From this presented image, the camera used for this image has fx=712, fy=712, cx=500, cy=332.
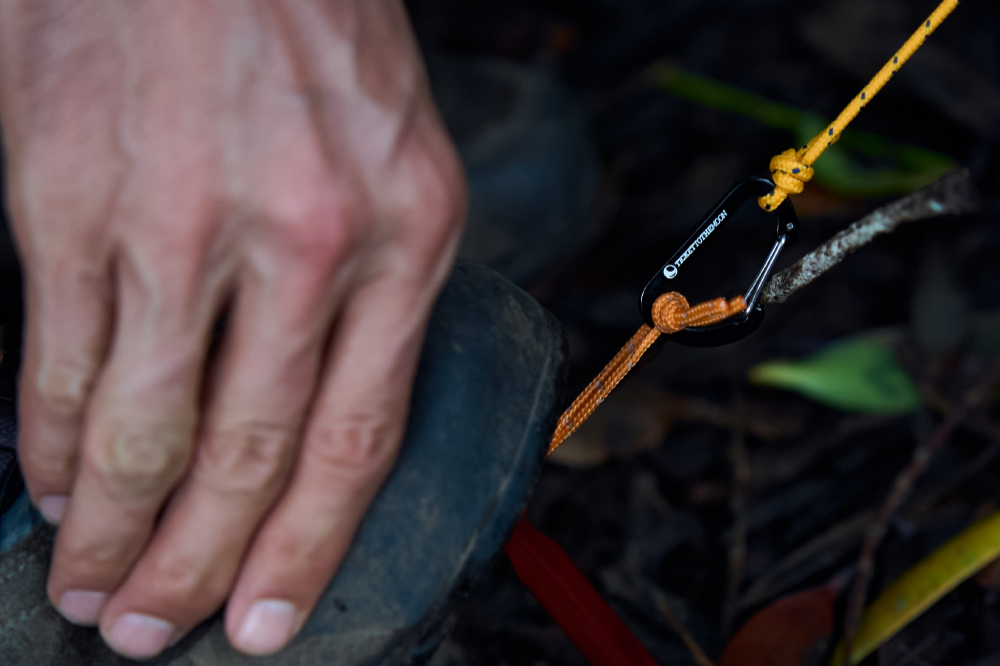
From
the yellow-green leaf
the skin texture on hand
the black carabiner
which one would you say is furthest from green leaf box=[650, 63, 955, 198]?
the skin texture on hand

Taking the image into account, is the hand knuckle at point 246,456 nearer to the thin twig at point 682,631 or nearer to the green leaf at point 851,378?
the thin twig at point 682,631

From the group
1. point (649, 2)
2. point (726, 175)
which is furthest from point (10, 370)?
point (649, 2)

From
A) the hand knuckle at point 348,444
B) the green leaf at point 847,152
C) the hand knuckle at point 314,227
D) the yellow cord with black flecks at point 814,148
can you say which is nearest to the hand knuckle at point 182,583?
the hand knuckle at point 348,444

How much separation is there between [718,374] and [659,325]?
64cm

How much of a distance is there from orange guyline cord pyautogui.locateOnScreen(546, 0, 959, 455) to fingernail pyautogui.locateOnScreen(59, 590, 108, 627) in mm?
361

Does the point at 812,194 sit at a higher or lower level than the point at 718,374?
higher

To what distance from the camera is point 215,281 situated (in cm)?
45

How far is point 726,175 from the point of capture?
151cm

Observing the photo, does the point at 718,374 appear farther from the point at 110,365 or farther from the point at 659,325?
the point at 110,365

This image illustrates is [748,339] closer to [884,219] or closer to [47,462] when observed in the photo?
[884,219]

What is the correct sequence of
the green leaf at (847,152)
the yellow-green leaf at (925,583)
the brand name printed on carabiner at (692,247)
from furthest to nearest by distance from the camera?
the green leaf at (847,152), the yellow-green leaf at (925,583), the brand name printed on carabiner at (692,247)

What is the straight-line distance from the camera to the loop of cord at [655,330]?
1.95ft

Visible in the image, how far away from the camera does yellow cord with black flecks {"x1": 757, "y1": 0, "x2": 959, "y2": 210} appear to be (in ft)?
1.98

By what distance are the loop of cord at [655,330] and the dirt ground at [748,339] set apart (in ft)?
0.36
